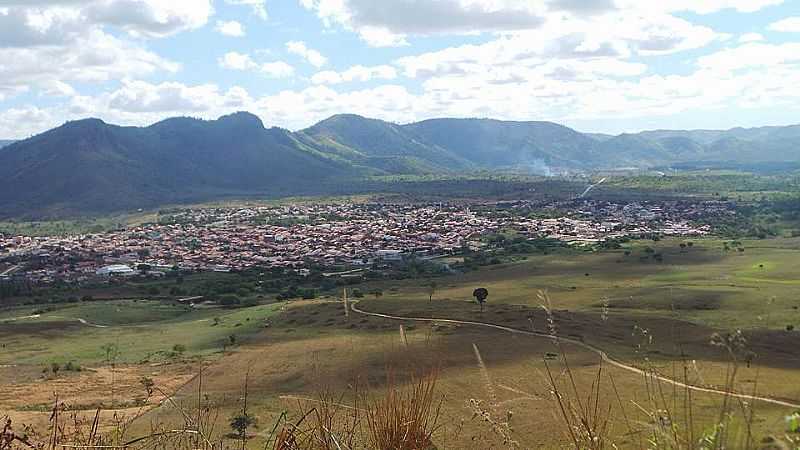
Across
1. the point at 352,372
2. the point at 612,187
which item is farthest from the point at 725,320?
the point at 612,187

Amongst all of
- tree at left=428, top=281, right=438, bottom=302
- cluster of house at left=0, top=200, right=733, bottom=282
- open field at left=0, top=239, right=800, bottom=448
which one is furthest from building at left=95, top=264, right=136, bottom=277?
tree at left=428, top=281, right=438, bottom=302

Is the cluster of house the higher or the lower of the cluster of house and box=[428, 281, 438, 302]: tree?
the higher

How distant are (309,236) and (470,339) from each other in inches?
3017

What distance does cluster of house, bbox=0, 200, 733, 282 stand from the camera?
89312 mm

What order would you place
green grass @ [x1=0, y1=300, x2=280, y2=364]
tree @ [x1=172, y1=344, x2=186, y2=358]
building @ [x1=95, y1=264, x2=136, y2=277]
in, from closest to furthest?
tree @ [x1=172, y1=344, x2=186, y2=358]
green grass @ [x1=0, y1=300, x2=280, y2=364]
building @ [x1=95, y1=264, x2=136, y2=277]

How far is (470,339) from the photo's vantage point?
35.8 m

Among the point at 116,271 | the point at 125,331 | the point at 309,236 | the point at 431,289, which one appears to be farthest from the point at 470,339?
the point at 309,236

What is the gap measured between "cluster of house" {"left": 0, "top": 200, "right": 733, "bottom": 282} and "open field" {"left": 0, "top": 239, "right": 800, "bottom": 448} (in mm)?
23271

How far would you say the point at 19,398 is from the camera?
2894 cm

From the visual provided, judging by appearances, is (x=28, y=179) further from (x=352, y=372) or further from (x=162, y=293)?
(x=352, y=372)

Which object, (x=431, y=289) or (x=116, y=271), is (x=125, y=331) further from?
(x=116, y=271)

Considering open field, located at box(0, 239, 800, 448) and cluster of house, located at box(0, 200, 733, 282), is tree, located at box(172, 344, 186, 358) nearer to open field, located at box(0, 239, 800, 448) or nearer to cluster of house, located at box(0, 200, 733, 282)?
open field, located at box(0, 239, 800, 448)

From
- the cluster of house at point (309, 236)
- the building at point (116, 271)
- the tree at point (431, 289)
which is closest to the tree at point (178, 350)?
Answer: the tree at point (431, 289)

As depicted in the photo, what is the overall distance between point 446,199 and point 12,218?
3904 inches
